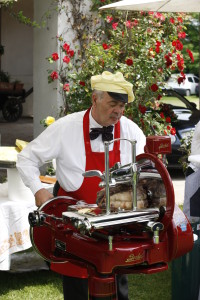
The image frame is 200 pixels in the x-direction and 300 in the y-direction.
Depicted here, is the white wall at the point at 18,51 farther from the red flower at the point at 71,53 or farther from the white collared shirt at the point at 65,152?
the white collared shirt at the point at 65,152

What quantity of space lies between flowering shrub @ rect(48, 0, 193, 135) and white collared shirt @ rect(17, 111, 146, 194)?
134 inches

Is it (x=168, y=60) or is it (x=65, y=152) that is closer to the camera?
(x=65, y=152)

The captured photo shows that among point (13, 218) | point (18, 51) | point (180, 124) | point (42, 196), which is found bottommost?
point (180, 124)

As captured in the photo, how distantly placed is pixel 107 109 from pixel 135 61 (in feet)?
12.7

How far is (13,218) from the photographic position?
465 cm

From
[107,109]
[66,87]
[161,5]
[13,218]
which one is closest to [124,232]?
[107,109]

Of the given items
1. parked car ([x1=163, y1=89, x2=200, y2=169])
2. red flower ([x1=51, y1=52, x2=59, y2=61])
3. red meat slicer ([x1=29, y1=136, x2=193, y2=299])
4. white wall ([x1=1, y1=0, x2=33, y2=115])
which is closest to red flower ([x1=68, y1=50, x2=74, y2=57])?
red flower ([x1=51, y1=52, x2=59, y2=61])

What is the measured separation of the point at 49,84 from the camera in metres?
7.82

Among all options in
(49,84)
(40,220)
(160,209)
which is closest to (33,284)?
(40,220)

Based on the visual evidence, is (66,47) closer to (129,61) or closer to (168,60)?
(129,61)

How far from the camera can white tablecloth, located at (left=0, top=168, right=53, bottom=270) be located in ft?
A: 15.0

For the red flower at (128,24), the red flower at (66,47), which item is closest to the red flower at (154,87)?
the red flower at (128,24)

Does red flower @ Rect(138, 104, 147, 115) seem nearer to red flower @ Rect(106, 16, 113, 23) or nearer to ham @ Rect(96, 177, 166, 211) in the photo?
red flower @ Rect(106, 16, 113, 23)

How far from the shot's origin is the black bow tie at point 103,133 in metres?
3.47
